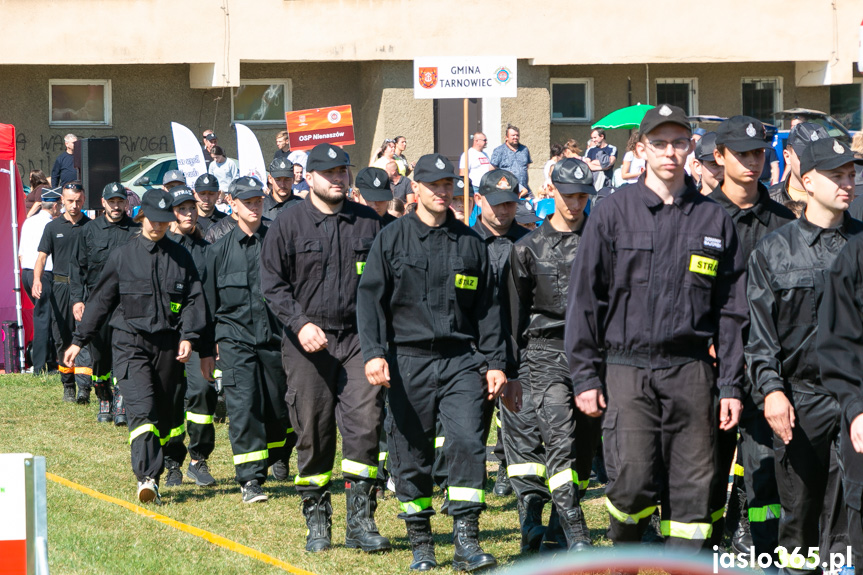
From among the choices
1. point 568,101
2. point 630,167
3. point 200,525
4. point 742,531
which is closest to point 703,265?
point 742,531

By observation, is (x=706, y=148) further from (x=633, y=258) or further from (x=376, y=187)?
(x=633, y=258)

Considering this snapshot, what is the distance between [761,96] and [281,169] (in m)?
21.6

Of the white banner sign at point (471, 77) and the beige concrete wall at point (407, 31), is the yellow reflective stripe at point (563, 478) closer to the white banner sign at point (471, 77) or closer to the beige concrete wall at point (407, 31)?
the white banner sign at point (471, 77)

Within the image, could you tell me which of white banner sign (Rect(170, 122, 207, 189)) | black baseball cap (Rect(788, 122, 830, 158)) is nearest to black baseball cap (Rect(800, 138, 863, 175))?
black baseball cap (Rect(788, 122, 830, 158))

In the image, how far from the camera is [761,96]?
1219 inches

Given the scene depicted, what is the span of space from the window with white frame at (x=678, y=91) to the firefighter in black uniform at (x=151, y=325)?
22114 millimetres

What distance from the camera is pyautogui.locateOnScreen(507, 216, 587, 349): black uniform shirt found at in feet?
25.5

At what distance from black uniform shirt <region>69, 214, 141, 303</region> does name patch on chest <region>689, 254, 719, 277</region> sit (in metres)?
8.32

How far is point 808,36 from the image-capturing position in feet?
95.5

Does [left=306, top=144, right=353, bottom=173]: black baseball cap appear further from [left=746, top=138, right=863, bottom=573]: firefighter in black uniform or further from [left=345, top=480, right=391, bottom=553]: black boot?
[left=746, top=138, right=863, bottom=573]: firefighter in black uniform

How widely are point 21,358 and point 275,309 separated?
1075 cm

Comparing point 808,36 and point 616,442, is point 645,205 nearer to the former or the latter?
point 616,442

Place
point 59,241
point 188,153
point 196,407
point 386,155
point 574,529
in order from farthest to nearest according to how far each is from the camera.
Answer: point 386,155
point 188,153
point 59,241
point 196,407
point 574,529

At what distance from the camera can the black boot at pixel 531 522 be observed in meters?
7.73
